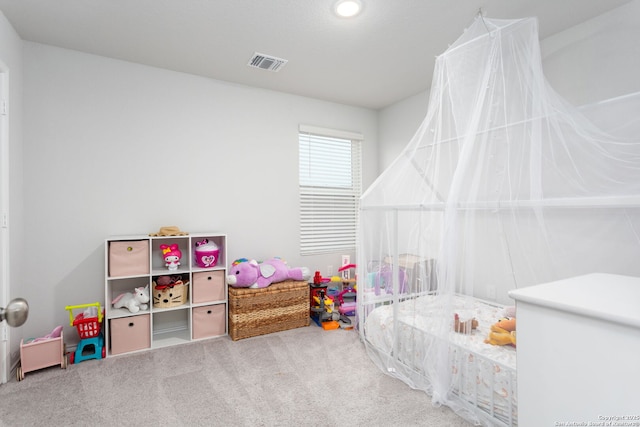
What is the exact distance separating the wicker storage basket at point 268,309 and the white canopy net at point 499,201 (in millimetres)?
1324

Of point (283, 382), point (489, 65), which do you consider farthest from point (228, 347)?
point (489, 65)

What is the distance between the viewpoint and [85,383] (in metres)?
2.12

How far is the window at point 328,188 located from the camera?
3.74m

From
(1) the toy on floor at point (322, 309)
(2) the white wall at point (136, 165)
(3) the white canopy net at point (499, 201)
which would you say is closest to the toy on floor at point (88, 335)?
(2) the white wall at point (136, 165)

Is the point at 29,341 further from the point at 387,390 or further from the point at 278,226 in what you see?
the point at 387,390

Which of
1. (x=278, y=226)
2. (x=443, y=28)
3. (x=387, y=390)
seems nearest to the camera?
(x=387, y=390)

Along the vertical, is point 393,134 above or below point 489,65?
above

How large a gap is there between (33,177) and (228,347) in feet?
6.93

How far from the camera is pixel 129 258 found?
258 cm

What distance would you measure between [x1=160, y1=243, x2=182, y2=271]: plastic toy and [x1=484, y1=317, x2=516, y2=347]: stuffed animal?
250cm

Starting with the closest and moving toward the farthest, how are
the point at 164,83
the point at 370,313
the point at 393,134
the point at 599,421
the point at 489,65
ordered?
1. the point at 599,421
2. the point at 489,65
3. the point at 370,313
4. the point at 164,83
5. the point at 393,134

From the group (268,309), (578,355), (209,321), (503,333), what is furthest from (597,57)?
(209,321)

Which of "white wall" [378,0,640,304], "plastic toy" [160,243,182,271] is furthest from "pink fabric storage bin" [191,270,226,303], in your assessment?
"white wall" [378,0,640,304]

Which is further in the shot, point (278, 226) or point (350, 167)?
point (350, 167)
